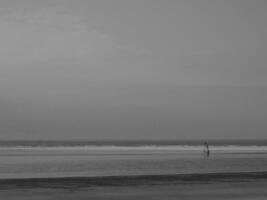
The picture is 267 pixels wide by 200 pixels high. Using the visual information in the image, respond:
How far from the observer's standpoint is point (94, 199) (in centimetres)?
1342

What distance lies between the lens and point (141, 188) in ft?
52.8

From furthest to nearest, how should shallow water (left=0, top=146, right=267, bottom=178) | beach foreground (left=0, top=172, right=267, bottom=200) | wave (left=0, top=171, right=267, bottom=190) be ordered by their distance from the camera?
shallow water (left=0, top=146, right=267, bottom=178) < wave (left=0, top=171, right=267, bottom=190) < beach foreground (left=0, top=172, right=267, bottom=200)

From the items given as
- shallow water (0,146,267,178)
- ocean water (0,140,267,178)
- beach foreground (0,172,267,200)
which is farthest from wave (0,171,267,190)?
shallow water (0,146,267,178)

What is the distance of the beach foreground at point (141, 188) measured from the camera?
1420cm

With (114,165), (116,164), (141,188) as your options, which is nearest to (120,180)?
(141,188)

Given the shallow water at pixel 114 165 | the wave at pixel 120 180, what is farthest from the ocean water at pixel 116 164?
the wave at pixel 120 180

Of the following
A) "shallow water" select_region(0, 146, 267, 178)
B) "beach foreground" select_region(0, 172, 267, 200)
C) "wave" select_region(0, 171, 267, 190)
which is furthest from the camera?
"shallow water" select_region(0, 146, 267, 178)

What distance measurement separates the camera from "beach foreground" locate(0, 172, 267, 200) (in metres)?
14.2

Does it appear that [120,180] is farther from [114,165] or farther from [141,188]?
[114,165]

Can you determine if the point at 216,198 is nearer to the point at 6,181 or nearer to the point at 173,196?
the point at 173,196

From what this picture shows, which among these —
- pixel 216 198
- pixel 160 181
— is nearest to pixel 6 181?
pixel 160 181

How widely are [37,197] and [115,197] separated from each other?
7.99ft

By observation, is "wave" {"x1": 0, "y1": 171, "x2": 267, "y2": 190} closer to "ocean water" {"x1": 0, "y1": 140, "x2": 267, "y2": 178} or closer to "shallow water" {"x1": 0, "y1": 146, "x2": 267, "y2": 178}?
"ocean water" {"x1": 0, "y1": 140, "x2": 267, "y2": 178}

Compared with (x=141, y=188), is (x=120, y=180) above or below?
above
